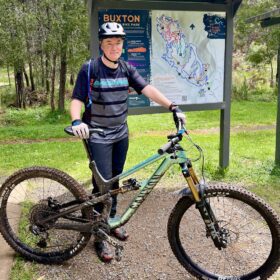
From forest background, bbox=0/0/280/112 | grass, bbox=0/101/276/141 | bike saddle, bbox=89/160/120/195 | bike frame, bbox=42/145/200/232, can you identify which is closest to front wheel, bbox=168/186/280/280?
bike frame, bbox=42/145/200/232

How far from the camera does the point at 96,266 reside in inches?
131

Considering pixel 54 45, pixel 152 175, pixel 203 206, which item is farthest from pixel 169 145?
pixel 54 45

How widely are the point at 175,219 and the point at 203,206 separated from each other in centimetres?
28

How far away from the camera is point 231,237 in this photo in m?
3.18

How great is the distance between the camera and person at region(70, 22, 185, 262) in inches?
125

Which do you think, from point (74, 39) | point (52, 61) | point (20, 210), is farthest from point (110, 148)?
point (52, 61)

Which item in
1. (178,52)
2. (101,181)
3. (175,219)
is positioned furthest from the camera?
(178,52)

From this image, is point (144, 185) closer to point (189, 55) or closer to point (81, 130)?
point (81, 130)

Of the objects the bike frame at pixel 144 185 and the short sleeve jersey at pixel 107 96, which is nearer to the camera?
the bike frame at pixel 144 185

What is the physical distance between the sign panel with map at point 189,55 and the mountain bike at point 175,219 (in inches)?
82.2

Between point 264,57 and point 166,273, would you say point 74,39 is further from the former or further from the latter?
point 166,273

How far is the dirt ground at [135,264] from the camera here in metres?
3.21


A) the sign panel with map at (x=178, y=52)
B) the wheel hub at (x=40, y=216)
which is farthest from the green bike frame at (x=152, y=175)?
the sign panel with map at (x=178, y=52)

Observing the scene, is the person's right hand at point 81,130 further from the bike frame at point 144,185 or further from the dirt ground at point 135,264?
the dirt ground at point 135,264
